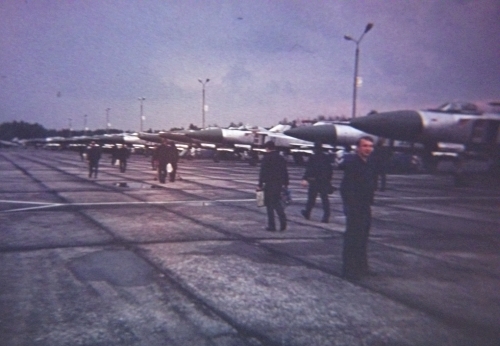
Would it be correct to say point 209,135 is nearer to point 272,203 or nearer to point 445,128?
point 445,128

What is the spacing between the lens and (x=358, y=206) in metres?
6.30

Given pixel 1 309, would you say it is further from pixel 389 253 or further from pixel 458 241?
pixel 458 241

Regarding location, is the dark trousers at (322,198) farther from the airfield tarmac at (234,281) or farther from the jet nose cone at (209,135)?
the jet nose cone at (209,135)

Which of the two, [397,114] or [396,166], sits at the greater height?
[397,114]

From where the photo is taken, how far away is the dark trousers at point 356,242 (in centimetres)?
619

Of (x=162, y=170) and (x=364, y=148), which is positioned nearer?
(x=364, y=148)

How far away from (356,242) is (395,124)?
13915 mm

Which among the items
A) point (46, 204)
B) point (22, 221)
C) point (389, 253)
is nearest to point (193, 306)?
point (389, 253)

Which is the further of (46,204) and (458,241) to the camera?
(46,204)

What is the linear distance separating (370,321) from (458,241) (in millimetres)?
5114

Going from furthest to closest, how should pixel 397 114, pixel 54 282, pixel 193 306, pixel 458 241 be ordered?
1. pixel 397 114
2. pixel 458 241
3. pixel 54 282
4. pixel 193 306

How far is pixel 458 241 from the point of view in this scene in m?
8.94

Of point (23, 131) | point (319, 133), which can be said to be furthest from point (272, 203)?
point (23, 131)

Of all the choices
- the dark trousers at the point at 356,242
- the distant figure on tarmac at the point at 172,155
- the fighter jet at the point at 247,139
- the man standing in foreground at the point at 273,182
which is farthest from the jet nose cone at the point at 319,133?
the dark trousers at the point at 356,242
